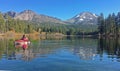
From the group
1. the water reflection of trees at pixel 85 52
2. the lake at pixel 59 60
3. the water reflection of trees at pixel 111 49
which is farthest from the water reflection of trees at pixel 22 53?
the water reflection of trees at pixel 111 49

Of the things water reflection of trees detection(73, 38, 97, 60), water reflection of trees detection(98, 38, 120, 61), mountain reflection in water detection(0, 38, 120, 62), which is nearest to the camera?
mountain reflection in water detection(0, 38, 120, 62)

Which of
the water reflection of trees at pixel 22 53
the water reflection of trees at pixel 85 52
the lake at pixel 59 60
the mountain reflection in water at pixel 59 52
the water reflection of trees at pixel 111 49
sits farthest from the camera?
the water reflection of trees at pixel 111 49

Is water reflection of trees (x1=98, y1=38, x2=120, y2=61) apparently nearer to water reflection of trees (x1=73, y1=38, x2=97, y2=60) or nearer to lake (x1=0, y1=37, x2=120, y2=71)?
lake (x1=0, y1=37, x2=120, y2=71)

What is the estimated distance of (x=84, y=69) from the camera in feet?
122

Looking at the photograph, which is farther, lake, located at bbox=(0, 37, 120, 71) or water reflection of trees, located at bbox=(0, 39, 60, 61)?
water reflection of trees, located at bbox=(0, 39, 60, 61)

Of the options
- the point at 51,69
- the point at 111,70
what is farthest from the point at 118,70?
the point at 51,69

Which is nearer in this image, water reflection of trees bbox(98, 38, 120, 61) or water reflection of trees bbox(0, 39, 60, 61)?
water reflection of trees bbox(0, 39, 60, 61)

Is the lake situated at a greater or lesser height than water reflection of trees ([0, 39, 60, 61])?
lesser

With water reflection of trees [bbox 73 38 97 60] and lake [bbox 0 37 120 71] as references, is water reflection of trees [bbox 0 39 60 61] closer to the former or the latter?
lake [bbox 0 37 120 71]

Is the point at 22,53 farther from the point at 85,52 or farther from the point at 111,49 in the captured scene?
the point at 111,49

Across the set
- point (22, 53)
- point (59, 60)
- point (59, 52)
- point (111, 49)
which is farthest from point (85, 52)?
point (59, 60)

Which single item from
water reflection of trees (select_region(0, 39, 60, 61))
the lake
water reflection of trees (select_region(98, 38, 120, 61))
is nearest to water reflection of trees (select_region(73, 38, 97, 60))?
the lake

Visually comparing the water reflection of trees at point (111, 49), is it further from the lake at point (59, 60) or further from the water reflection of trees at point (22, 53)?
the water reflection of trees at point (22, 53)

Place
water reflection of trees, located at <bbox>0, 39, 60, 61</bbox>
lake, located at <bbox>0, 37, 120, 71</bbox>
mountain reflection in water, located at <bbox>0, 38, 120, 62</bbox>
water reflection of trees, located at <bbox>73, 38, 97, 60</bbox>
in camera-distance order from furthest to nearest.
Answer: water reflection of trees, located at <bbox>73, 38, 97, 60</bbox> → mountain reflection in water, located at <bbox>0, 38, 120, 62</bbox> → water reflection of trees, located at <bbox>0, 39, 60, 61</bbox> → lake, located at <bbox>0, 37, 120, 71</bbox>
